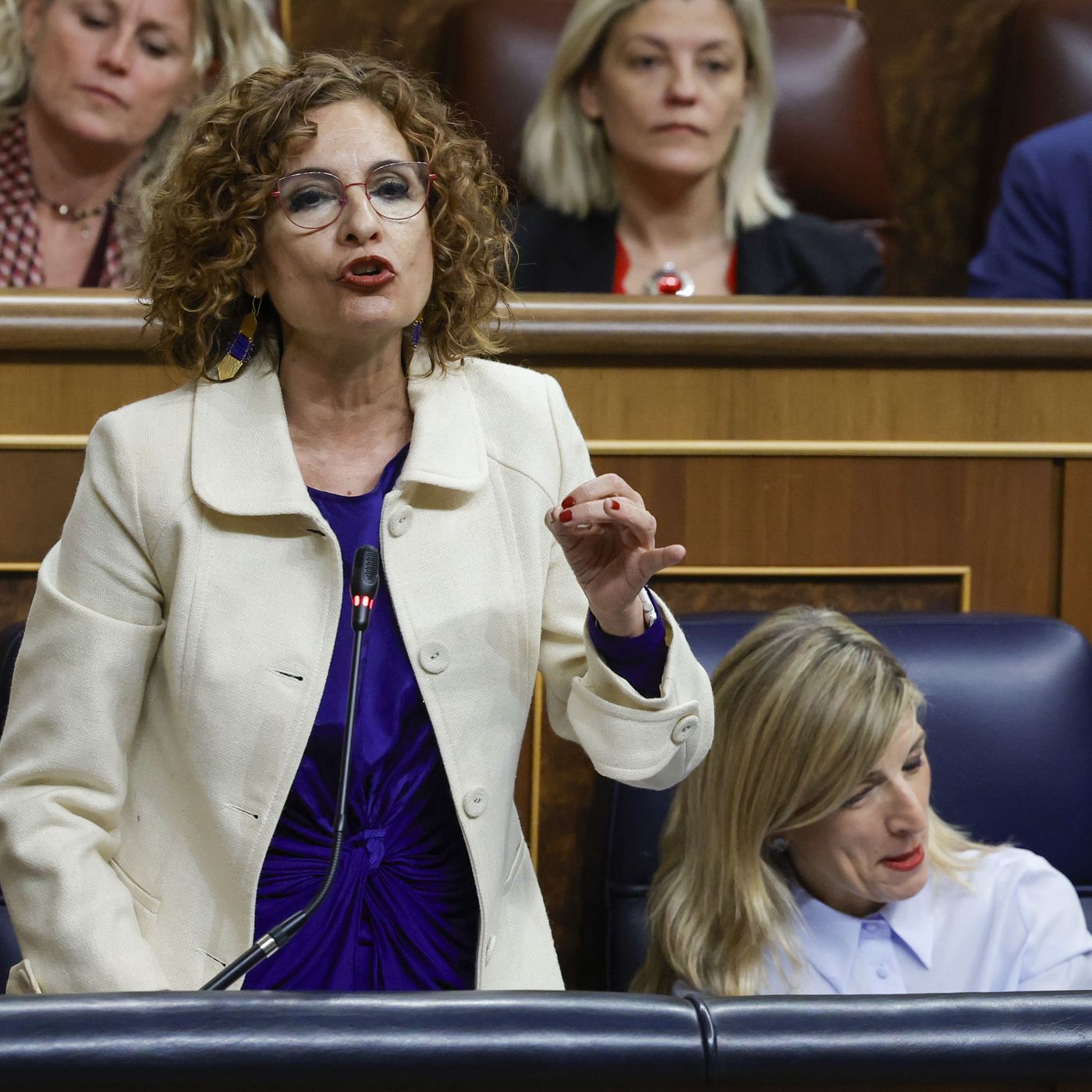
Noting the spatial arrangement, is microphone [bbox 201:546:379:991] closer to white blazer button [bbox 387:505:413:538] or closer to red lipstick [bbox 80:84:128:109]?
white blazer button [bbox 387:505:413:538]

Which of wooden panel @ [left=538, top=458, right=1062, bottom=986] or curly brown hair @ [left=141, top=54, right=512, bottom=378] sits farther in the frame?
wooden panel @ [left=538, top=458, right=1062, bottom=986]

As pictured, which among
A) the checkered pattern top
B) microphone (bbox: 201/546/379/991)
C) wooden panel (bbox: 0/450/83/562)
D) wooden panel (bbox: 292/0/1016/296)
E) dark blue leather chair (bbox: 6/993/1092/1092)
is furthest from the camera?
wooden panel (bbox: 292/0/1016/296)

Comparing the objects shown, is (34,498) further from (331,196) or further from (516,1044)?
(516,1044)

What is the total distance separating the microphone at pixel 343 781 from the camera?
0.72 meters

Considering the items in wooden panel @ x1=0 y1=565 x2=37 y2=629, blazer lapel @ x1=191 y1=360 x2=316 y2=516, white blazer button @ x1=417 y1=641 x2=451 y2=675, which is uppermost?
blazer lapel @ x1=191 y1=360 x2=316 y2=516

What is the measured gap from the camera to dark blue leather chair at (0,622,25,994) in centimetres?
109

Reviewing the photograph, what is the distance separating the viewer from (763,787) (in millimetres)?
1109

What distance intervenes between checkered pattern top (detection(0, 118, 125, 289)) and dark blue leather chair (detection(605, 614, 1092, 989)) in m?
0.69

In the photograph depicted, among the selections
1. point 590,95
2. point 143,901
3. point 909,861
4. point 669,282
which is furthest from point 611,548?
point 590,95

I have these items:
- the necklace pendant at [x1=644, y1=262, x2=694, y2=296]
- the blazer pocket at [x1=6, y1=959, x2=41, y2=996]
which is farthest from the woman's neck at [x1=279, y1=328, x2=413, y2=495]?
the necklace pendant at [x1=644, y1=262, x2=694, y2=296]

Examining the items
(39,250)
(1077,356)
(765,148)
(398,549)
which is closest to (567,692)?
(398,549)

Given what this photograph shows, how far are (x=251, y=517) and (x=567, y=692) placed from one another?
7.7 inches

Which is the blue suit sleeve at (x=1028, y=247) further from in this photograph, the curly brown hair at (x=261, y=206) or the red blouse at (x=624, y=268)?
the curly brown hair at (x=261, y=206)

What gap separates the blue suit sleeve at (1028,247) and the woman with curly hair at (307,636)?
0.93 meters
